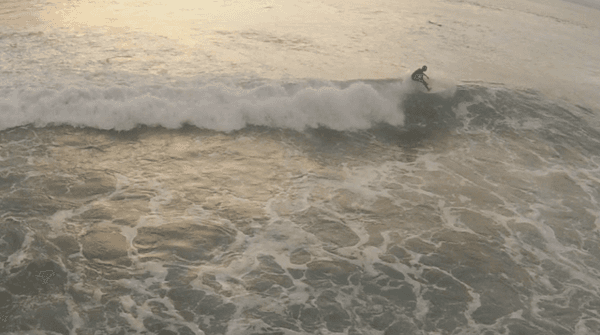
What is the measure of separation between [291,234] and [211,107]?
4812 mm

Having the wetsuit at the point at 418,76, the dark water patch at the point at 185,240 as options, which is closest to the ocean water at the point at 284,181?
the dark water patch at the point at 185,240

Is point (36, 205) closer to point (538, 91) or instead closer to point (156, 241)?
point (156, 241)

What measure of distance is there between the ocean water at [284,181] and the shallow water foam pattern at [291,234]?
0.10 feet

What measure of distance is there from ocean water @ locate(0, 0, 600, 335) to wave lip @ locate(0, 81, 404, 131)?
0.05m

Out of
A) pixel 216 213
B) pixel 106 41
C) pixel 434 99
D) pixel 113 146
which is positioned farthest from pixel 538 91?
pixel 106 41

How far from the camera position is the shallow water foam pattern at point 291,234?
553 centimetres

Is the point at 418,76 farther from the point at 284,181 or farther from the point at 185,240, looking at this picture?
the point at 185,240

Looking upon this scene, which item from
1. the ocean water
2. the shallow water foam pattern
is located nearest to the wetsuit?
the ocean water

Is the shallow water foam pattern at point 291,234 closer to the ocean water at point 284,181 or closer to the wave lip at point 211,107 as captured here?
the ocean water at point 284,181

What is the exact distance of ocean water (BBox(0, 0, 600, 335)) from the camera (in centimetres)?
567

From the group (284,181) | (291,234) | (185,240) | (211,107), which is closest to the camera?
(185,240)

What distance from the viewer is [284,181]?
8.31m

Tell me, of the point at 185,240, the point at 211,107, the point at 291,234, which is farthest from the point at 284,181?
the point at 211,107

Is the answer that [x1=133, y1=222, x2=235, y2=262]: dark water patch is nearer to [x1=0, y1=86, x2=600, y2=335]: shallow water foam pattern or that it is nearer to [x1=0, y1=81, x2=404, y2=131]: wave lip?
[x1=0, y1=86, x2=600, y2=335]: shallow water foam pattern
